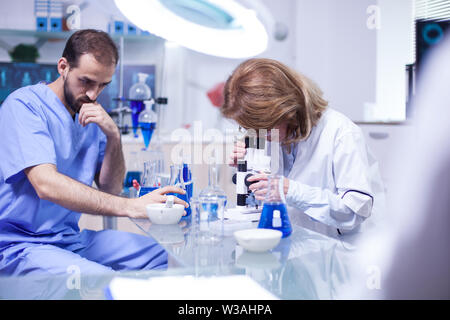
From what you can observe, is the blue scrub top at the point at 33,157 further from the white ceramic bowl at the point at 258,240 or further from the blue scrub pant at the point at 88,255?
the white ceramic bowl at the point at 258,240

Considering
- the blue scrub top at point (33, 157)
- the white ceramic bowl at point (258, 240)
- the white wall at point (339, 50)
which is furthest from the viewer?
the white wall at point (339, 50)

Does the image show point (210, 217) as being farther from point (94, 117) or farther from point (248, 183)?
point (94, 117)

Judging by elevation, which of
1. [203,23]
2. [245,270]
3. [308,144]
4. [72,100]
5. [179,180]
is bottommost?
[245,270]

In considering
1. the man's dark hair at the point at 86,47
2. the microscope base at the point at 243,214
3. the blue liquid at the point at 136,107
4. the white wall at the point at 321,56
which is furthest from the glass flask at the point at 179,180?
the white wall at the point at 321,56

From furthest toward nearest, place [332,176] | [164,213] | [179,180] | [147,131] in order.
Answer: [147,131] < [332,176] < [179,180] < [164,213]

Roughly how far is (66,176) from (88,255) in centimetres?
36

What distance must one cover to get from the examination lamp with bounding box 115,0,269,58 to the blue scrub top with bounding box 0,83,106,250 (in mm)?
488

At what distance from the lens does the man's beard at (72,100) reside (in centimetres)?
150

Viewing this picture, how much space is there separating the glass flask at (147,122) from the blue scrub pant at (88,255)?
2.04ft

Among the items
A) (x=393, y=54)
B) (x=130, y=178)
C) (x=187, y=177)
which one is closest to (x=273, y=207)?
(x=187, y=177)

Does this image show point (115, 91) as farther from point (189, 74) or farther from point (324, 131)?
point (324, 131)

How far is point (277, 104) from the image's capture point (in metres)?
1.36

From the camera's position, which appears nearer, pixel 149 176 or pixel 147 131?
pixel 149 176

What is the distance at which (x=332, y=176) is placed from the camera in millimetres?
1460
